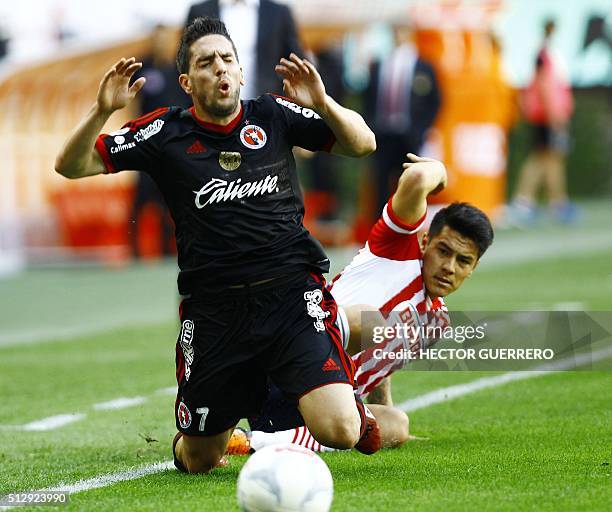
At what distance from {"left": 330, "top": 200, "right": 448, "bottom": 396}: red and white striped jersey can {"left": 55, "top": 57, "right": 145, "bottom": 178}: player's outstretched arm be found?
4.89 feet

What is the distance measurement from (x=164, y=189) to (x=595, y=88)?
23188mm

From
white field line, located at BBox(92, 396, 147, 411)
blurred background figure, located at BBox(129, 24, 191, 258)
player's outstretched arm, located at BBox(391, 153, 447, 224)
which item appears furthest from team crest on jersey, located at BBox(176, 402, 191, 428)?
blurred background figure, located at BBox(129, 24, 191, 258)

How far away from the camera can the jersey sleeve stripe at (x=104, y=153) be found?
227 inches

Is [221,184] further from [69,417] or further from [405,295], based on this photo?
[69,417]

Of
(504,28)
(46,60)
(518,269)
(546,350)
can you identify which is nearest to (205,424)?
(546,350)

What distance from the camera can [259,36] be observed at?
392 inches

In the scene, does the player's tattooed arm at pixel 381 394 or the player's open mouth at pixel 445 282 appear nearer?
the player's open mouth at pixel 445 282

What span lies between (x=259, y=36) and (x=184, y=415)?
180 inches

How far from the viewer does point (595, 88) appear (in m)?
28.1

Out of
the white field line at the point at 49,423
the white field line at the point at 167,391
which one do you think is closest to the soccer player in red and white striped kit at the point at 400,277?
the white field line at the point at 49,423

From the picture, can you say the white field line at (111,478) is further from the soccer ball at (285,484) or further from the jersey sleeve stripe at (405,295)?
the jersey sleeve stripe at (405,295)

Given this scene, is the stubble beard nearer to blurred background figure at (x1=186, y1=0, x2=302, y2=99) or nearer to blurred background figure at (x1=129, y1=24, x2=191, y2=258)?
blurred background figure at (x1=186, y1=0, x2=302, y2=99)

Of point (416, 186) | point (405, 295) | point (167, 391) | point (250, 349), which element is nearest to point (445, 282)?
point (405, 295)

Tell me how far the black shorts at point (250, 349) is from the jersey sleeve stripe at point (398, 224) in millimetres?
660
